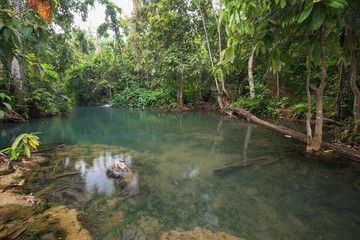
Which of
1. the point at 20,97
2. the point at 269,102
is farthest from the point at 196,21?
the point at 20,97

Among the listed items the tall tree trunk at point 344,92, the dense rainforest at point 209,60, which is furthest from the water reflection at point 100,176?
the tall tree trunk at point 344,92

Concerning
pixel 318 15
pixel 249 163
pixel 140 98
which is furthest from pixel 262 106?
pixel 140 98

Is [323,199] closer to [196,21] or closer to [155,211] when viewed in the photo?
[155,211]

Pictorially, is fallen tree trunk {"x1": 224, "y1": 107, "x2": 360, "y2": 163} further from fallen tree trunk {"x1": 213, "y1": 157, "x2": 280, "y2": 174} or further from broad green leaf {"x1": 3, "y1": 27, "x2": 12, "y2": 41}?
broad green leaf {"x1": 3, "y1": 27, "x2": 12, "y2": 41}

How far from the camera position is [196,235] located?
1.56 metres

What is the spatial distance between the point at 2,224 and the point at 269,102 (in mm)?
9242

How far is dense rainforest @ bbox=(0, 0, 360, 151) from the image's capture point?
2041 mm

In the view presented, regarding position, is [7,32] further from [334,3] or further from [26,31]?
[334,3]

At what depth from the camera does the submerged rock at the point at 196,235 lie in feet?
5.02

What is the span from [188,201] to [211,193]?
0.34m

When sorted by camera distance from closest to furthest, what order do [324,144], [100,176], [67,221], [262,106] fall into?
1. [67,221]
2. [100,176]
3. [324,144]
4. [262,106]

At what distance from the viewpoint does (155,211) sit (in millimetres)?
1877

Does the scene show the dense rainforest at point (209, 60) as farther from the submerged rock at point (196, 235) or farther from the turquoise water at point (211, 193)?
the submerged rock at point (196, 235)

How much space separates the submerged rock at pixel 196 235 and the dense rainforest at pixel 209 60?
1829 mm
